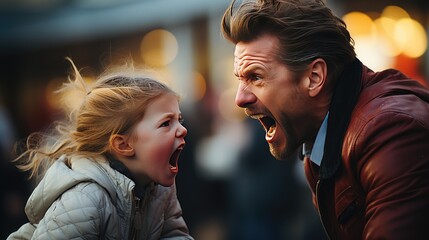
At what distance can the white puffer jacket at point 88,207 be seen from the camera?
305cm

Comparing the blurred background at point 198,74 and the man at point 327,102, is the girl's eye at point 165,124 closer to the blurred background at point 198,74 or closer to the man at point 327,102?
the man at point 327,102

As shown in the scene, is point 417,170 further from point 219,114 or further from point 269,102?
point 219,114

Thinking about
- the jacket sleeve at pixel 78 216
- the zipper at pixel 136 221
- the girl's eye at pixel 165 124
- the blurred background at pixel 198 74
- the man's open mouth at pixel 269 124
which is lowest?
the blurred background at pixel 198 74

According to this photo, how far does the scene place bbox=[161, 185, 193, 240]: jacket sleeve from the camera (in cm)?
353

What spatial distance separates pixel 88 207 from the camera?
3.05m

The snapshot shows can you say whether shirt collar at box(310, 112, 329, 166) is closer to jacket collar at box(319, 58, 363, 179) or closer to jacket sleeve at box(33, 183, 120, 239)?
jacket collar at box(319, 58, 363, 179)

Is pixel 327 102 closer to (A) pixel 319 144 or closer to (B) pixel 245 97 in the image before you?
(A) pixel 319 144

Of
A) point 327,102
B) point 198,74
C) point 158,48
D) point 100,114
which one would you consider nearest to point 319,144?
point 327,102

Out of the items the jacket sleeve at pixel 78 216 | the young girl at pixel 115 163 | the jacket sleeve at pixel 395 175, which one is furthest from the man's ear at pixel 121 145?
the jacket sleeve at pixel 395 175

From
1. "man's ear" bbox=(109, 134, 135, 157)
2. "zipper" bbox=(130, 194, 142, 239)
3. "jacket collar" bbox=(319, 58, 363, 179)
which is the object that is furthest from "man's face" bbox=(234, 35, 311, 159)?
"zipper" bbox=(130, 194, 142, 239)

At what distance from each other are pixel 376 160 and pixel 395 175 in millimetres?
103

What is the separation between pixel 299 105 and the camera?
333 cm

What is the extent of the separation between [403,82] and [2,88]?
58.9 feet

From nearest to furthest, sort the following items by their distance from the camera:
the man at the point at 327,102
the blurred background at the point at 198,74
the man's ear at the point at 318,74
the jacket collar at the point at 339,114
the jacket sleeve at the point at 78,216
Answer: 1. the man at the point at 327,102
2. the jacket sleeve at the point at 78,216
3. the jacket collar at the point at 339,114
4. the man's ear at the point at 318,74
5. the blurred background at the point at 198,74
